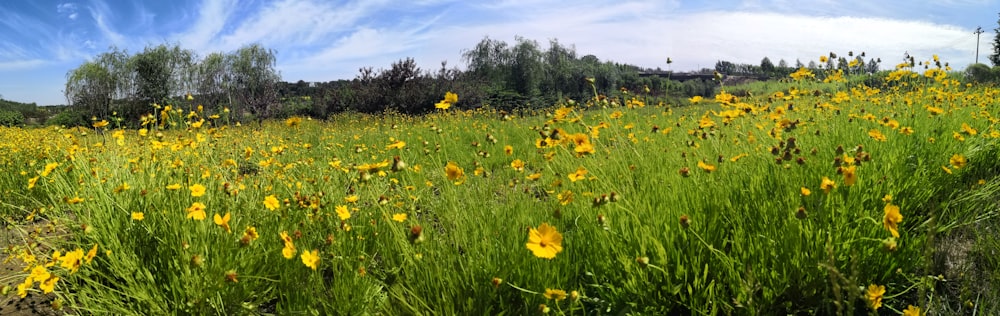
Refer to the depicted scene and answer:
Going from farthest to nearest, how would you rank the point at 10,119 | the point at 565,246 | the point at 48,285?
the point at 10,119 → the point at 565,246 → the point at 48,285

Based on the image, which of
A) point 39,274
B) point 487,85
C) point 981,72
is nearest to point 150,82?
point 487,85

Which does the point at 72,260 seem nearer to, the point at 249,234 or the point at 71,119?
the point at 249,234

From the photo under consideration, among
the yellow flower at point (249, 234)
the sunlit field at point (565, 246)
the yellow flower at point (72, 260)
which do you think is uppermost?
the yellow flower at point (249, 234)

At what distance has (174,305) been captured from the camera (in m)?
1.62

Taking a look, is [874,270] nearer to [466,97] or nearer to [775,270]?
[775,270]

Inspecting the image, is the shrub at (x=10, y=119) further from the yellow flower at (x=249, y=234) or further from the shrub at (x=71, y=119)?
the yellow flower at (x=249, y=234)

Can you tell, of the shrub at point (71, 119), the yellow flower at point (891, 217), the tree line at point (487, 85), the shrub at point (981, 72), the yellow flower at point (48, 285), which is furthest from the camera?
the shrub at point (71, 119)

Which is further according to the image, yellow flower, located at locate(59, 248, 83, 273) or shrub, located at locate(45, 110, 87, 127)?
shrub, located at locate(45, 110, 87, 127)

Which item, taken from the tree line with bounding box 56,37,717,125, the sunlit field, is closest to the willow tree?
the tree line with bounding box 56,37,717,125

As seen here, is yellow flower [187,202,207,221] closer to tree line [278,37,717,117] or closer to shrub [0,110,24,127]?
tree line [278,37,717,117]

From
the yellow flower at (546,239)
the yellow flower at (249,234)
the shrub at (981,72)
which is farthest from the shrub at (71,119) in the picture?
the shrub at (981,72)

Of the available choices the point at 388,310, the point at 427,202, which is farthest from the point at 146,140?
the point at 388,310

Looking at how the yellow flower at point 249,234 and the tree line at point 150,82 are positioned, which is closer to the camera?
the yellow flower at point 249,234

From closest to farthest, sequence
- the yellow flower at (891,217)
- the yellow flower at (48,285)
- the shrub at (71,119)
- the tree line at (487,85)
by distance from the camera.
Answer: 1. the yellow flower at (891,217)
2. the yellow flower at (48,285)
3. the tree line at (487,85)
4. the shrub at (71,119)
